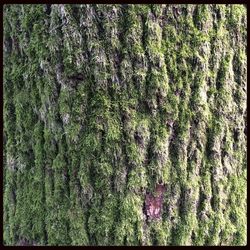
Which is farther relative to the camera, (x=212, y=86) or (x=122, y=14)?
(x=212, y=86)

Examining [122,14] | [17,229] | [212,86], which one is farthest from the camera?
[17,229]

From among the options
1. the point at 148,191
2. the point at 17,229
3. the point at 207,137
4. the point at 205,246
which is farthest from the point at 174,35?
the point at 17,229

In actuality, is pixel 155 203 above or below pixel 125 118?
below

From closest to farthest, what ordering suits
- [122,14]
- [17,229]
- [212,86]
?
[122,14], [212,86], [17,229]

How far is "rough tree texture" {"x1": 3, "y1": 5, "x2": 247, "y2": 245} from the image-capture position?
78.2 inches

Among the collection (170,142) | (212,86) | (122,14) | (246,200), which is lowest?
(246,200)

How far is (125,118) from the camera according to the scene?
2010mm

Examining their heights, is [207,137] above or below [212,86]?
below

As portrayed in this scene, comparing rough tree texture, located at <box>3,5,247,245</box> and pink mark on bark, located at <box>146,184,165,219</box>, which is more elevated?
rough tree texture, located at <box>3,5,247,245</box>

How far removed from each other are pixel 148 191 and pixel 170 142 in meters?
0.33

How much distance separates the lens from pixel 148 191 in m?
2.07

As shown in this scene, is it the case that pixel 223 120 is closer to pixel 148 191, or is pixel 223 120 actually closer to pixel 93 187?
pixel 148 191

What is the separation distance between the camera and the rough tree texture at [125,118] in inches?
78.2

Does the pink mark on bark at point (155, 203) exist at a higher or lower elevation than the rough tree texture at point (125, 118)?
lower
